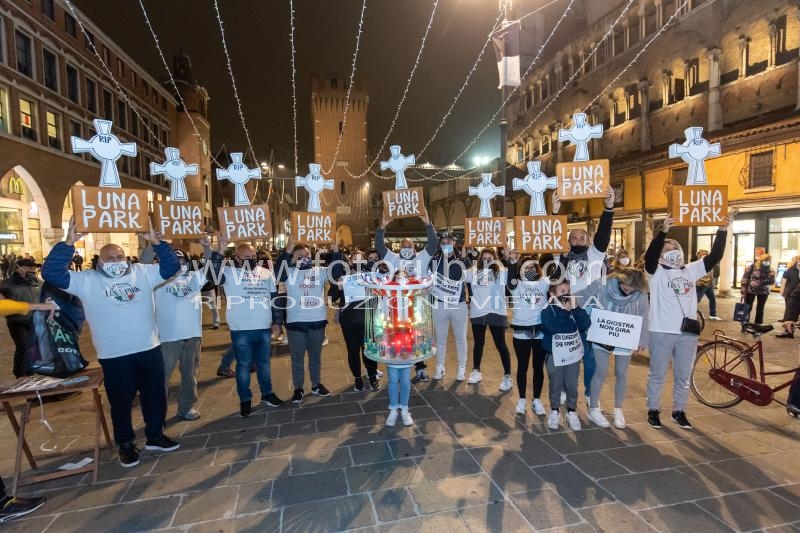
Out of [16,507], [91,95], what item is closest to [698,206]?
[16,507]

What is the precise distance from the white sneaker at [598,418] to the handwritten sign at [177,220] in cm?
549

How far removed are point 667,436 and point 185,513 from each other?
4.71 metres

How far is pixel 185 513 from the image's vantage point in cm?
348

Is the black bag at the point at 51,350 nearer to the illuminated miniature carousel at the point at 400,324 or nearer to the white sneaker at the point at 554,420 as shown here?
the illuminated miniature carousel at the point at 400,324

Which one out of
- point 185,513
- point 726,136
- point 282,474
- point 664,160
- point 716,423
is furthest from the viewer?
point 664,160

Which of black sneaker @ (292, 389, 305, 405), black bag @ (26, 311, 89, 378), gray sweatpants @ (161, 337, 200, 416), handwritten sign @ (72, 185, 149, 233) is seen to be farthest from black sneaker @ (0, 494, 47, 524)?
black sneaker @ (292, 389, 305, 405)

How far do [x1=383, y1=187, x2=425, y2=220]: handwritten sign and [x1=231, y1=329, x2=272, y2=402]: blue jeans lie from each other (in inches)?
107

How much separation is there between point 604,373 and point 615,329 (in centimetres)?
56

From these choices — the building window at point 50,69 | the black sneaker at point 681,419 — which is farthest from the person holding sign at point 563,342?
the building window at point 50,69

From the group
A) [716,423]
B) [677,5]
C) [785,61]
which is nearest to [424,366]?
[716,423]

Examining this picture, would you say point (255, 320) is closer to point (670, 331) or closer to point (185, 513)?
point (185, 513)

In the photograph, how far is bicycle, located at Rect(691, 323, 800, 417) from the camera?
496 cm

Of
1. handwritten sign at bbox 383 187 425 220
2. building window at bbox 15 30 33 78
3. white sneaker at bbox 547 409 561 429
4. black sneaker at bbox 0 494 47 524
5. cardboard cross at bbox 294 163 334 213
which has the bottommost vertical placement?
black sneaker at bbox 0 494 47 524

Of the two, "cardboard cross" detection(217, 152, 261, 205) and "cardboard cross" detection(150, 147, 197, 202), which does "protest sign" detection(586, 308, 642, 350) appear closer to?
"cardboard cross" detection(217, 152, 261, 205)
